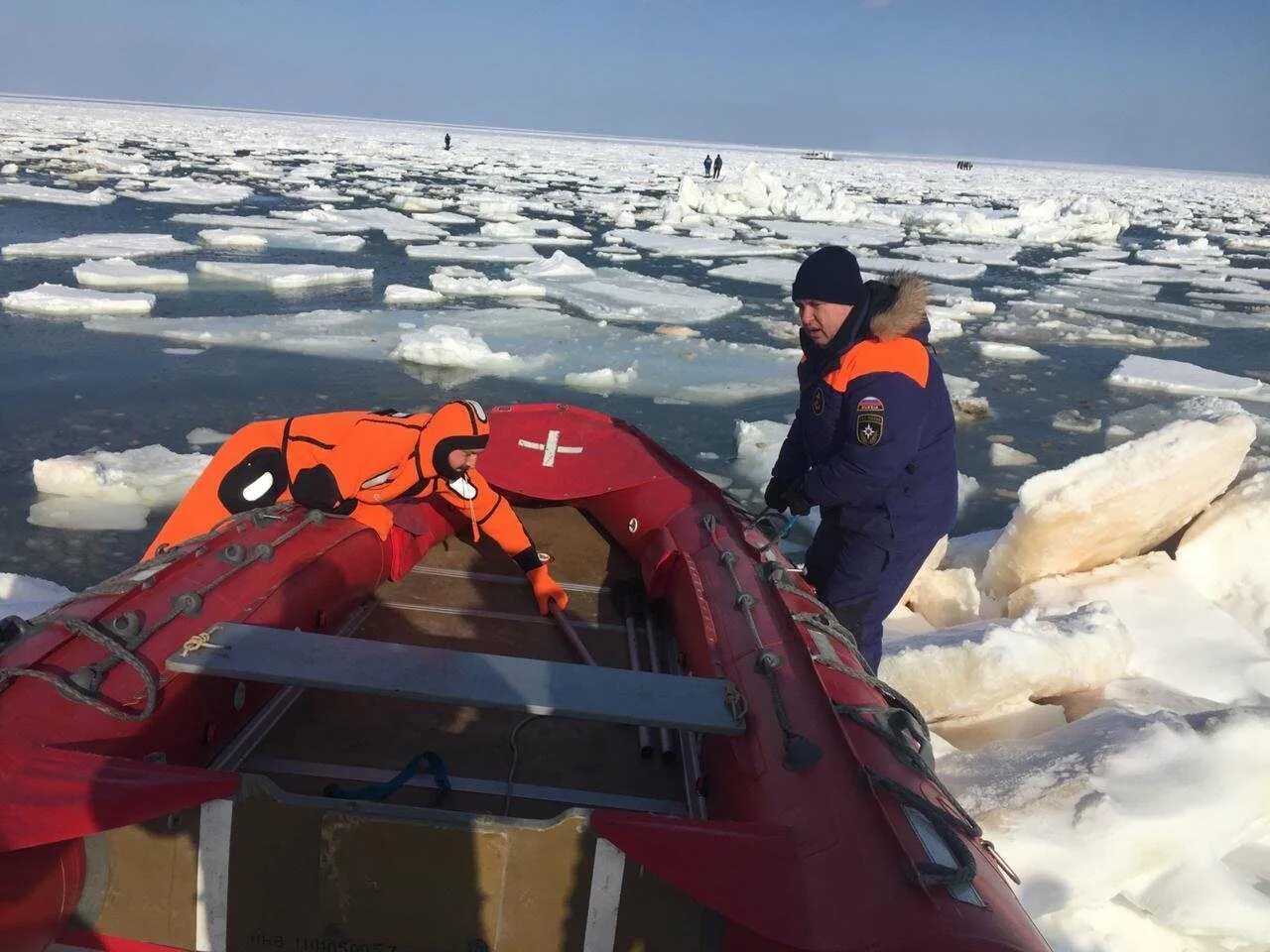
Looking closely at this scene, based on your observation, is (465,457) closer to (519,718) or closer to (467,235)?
(519,718)

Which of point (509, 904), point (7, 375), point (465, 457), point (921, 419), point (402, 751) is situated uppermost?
point (921, 419)

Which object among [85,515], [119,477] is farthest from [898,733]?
[119,477]

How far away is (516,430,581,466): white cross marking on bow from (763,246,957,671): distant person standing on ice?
1063 mm

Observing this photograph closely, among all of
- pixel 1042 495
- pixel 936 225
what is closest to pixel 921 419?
pixel 1042 495

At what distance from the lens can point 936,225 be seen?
19.9 meters

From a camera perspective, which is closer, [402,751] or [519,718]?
[402,751]

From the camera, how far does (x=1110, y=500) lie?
3594 mm

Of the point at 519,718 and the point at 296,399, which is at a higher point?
the point at 519,718

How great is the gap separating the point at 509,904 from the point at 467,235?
13.0 meters

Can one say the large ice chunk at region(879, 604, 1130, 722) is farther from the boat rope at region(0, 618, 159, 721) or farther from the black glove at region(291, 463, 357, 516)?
the boat rope at region(0, 618, 159, 721)

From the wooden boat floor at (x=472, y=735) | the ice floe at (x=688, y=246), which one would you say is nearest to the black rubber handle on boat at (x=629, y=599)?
the wooden boat floor at (x=472, y=735)

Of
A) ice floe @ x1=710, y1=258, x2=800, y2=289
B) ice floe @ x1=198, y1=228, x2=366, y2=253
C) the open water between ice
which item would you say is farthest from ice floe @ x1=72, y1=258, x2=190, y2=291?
ice floe @ x1=710, y1=258, x2=800, y2=289

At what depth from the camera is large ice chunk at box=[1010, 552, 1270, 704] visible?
308cm

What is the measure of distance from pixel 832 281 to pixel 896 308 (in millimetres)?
159
